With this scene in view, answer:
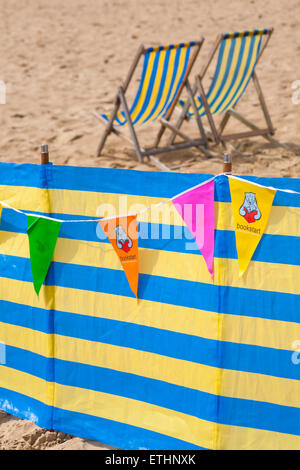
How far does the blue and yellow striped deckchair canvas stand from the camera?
6.56 meters

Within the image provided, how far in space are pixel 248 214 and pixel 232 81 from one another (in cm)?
426

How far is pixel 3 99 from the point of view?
8.15 metres

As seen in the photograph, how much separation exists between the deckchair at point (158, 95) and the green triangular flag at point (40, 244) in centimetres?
321

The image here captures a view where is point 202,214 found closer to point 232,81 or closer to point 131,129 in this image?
point 131,129

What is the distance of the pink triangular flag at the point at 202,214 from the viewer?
9.30ft

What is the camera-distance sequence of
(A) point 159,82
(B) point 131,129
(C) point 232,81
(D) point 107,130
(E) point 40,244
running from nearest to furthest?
(E) point 40,244 → (B) point 131,129 → (A) point 159,82 → (D) point 107,130 → (C) point 232,81

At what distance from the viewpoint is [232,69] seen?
6680mm

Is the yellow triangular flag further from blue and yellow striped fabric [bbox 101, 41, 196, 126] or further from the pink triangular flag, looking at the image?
blue and yellow striped fabric [bbox 101, 41, 196, 126]

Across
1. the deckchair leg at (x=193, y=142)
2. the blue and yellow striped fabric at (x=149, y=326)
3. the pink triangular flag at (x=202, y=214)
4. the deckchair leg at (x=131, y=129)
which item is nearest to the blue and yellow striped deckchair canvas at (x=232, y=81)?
the deckchair leg at (x=193, y=142)

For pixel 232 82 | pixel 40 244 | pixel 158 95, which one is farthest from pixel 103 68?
pixel 40 244

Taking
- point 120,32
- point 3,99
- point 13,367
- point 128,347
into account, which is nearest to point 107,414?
point 128,347

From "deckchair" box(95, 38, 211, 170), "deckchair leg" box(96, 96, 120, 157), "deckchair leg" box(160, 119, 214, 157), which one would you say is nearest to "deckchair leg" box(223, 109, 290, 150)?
"deckchair leg" box(160, 119, 214, 157)

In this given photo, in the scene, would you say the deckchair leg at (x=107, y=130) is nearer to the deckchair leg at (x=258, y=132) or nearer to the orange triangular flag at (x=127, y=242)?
the deckchair leg at (x=258, y=132)

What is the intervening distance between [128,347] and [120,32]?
795cm
